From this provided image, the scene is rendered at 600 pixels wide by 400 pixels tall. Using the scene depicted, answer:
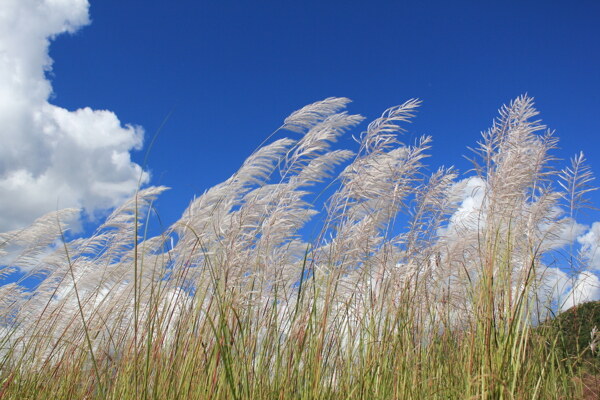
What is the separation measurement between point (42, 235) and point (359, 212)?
3.46m

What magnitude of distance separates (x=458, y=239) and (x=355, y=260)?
0.91m

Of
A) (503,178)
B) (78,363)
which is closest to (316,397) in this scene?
(503,178)

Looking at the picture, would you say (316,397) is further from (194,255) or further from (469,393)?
(194,255)

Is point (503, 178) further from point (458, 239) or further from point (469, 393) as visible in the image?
point (469, 393)

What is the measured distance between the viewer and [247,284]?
98.4 inches

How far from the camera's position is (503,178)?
2723 mm

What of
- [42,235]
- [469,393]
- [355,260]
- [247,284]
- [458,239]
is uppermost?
[42,235]

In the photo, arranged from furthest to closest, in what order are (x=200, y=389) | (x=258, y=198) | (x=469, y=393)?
(x=258, y=198)
(x=200, y=389)
(x=469, y=393)

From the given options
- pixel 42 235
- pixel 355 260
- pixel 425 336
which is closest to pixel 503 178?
pixel 355 260

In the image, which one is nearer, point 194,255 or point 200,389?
point 200,389

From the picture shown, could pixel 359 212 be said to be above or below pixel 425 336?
above

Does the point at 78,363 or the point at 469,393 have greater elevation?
the point at 78,363

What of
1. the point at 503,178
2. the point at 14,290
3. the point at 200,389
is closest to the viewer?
the point at 200,389

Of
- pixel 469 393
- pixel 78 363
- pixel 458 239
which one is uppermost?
pixel 458 239
